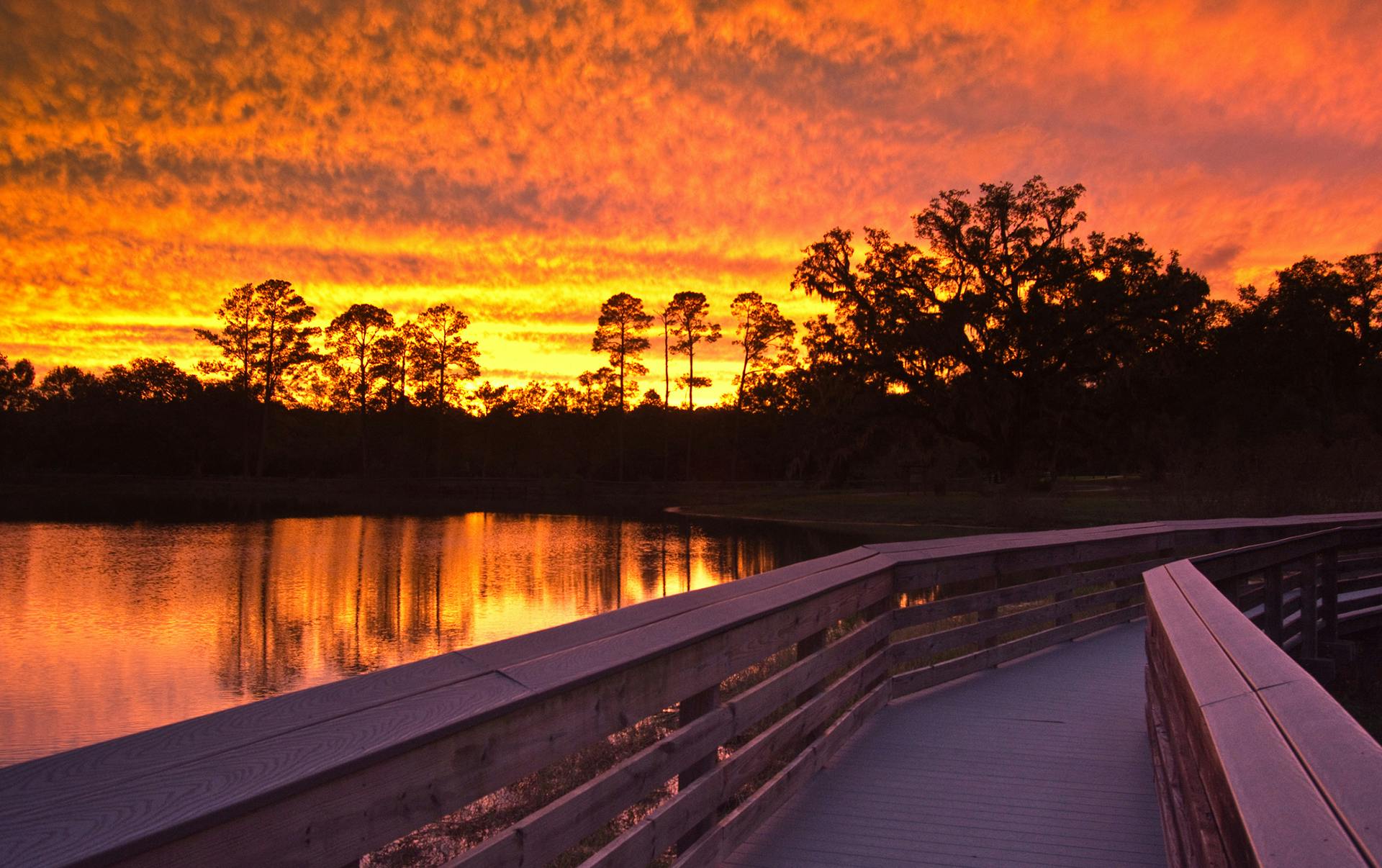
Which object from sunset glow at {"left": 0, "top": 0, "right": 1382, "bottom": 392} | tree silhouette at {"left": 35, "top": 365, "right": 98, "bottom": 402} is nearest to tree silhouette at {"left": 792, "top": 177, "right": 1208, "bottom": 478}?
sunset glow at {"left": 0, "top": 0, "right": 1382, "bottom": 392}

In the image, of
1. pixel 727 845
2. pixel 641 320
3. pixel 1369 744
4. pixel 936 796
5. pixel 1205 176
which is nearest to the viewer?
pixel 1369 744

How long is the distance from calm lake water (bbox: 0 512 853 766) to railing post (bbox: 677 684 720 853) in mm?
7365

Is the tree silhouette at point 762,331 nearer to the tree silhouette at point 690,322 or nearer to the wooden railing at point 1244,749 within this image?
the tree silhouette at point 690,322

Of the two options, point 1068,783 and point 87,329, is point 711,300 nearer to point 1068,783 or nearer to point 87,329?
point 87,329

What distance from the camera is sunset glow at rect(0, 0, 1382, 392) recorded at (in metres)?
13.6

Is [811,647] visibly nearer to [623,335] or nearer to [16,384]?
[623,335]

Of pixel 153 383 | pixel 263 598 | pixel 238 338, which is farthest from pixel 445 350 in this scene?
pixel 263 598

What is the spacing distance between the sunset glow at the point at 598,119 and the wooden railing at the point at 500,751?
37.4ft

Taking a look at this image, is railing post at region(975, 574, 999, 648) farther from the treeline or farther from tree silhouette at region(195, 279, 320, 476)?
tree silhouette at region(195, 279, 320, 476)

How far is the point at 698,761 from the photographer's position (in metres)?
3.30

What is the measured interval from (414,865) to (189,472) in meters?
69.7

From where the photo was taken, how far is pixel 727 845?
11.8ft

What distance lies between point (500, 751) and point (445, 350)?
6228 centimetres

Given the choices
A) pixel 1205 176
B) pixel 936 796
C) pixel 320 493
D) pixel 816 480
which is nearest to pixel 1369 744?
pixel 936 796
